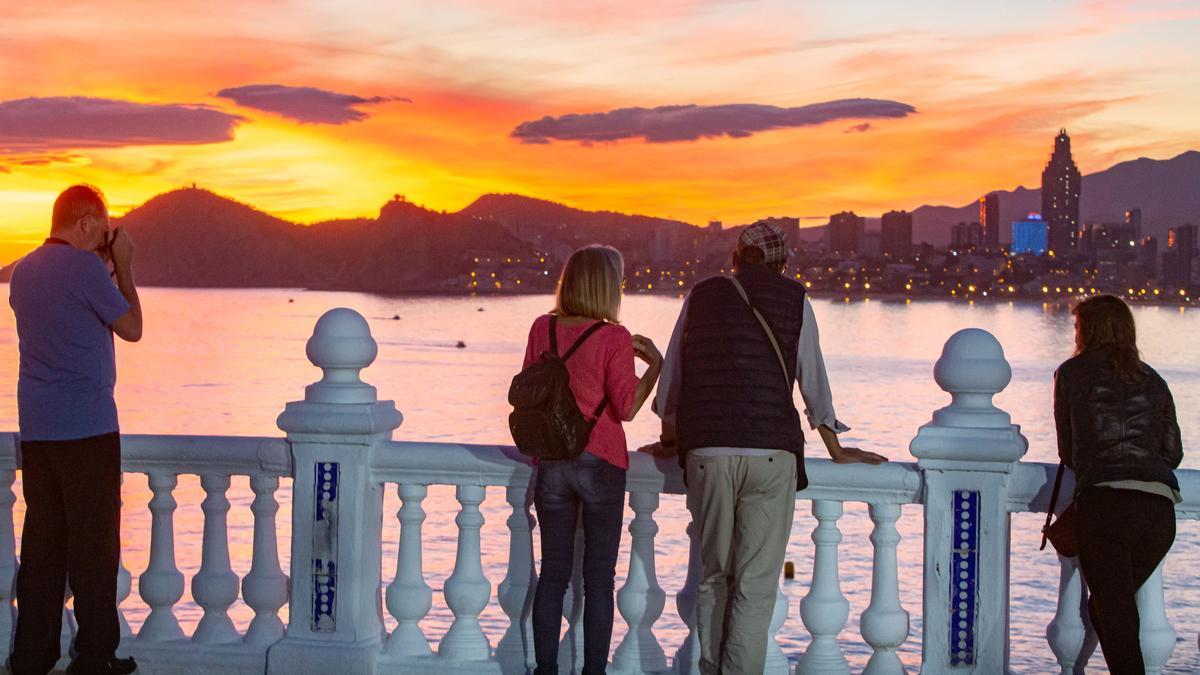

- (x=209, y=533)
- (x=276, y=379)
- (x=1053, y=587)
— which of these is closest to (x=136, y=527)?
(x=1053, y=587)

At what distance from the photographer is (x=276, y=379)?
86.2 metres

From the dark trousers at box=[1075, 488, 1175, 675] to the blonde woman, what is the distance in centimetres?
152

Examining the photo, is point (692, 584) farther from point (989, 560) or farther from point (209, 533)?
point (209, 533)

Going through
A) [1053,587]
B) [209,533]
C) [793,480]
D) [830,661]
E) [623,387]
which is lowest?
[1053,587]

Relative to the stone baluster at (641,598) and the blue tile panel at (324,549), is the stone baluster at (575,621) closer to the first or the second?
the stone baluster at (641,598)

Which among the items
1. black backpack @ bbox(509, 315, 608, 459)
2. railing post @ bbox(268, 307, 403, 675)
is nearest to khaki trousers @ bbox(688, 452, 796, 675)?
black backpack @ bbox(509, 315, 608, 459)

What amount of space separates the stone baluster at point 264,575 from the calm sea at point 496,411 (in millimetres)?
13778

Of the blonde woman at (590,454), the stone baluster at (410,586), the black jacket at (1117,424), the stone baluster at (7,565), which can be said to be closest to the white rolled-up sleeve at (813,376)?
the blonde woman at (590,454)

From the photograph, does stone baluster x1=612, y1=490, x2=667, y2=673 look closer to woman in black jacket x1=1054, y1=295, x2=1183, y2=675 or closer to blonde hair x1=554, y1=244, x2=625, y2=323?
blonde hair x1=554, y1=244, x2=625, y2=323

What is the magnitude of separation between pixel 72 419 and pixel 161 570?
92cm

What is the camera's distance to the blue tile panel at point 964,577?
199 inches

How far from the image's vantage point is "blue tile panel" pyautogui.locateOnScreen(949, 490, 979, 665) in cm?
506

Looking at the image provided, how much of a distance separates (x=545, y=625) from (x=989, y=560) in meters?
1.56

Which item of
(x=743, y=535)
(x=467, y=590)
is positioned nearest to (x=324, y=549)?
(x=467, y=590)
